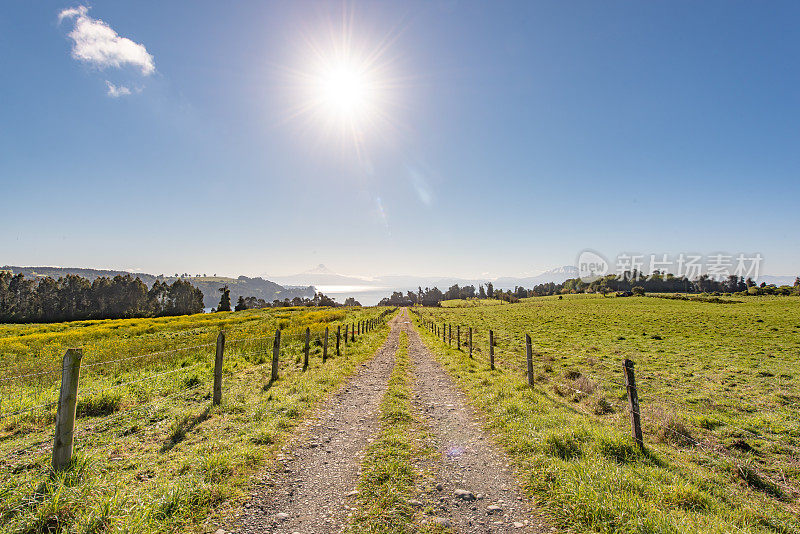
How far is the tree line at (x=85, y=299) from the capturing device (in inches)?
3583

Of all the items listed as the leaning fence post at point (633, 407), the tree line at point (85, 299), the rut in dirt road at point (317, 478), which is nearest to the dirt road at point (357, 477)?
the rut in dirt road at point (317, 478)

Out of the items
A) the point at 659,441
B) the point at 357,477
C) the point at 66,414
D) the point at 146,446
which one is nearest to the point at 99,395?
the point at 146,446

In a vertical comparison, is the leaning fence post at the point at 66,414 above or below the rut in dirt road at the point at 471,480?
above

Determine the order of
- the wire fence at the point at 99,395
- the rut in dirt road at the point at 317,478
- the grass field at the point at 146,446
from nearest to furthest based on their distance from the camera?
the grass field at the point at 146,446, the rut in dirt road at the point at 317,478, the wire fence at the point at 99,395

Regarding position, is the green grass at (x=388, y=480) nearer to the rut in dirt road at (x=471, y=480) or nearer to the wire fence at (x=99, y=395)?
the rut in dirt road at (x=471, y=480)

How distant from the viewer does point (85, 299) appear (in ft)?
334

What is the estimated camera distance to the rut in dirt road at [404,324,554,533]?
4484 mm

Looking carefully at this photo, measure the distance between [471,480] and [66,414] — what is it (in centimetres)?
717

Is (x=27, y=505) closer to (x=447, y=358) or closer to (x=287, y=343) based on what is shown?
(x=447, y=358)

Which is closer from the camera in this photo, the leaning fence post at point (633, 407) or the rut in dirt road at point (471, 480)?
the rut in dirt road at point (471, 480)

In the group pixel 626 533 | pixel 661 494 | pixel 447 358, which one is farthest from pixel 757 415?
pixel 447 358

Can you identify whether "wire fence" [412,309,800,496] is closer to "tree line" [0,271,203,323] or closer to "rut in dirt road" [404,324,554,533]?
"rut in dirt road" [404,324,554,533]

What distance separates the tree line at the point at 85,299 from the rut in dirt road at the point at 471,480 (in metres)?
109

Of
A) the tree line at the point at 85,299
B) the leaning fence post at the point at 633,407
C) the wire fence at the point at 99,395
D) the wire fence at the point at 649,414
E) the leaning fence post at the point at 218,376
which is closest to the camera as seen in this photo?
the wire fence at the point at 649,414
